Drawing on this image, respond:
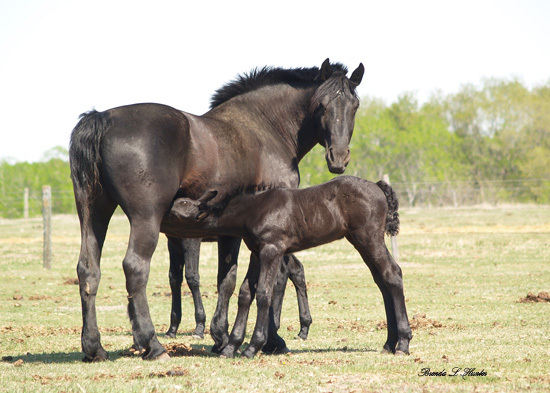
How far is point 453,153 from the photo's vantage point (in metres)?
63.1

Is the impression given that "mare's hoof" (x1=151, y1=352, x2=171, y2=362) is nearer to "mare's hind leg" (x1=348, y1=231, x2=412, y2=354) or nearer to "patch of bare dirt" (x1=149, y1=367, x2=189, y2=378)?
"patch of bare dirt" (x1=149, y1=367, x2=189, y2=378)

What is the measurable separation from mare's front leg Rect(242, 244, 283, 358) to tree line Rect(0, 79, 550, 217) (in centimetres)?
4544

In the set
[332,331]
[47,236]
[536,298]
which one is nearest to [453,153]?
[47,236]

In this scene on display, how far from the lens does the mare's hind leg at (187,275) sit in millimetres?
9107

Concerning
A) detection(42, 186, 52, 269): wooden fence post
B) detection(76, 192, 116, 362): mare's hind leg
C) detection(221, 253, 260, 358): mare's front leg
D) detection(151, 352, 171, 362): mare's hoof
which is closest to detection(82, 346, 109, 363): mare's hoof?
detection(76, 192, 116, 362): mare's hind leg

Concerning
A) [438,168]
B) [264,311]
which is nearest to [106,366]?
[264,311]

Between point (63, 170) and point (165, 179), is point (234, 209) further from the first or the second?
point (63, 170)

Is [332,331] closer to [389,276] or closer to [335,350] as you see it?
[335,350]

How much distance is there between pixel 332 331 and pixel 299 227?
258 centimetres

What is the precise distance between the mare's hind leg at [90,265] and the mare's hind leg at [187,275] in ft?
7.51

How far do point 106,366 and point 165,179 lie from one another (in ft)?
5.97

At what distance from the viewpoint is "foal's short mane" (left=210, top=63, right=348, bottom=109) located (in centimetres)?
849

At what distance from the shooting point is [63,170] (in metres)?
65.6

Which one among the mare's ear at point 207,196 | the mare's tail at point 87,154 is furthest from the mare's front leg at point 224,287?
the mare's tail at point 87,154
